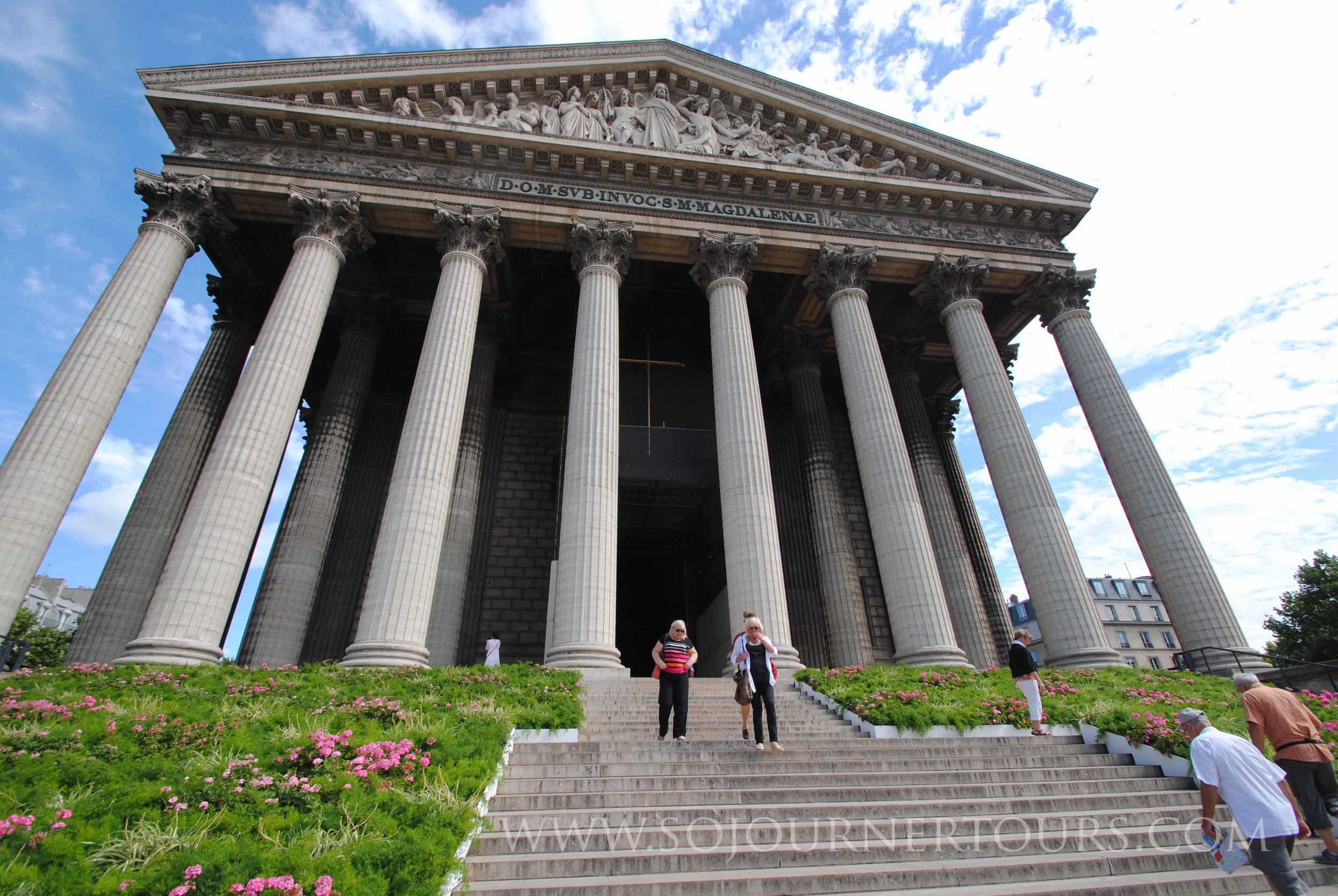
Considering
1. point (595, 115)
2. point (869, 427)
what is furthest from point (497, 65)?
point (869, 427)

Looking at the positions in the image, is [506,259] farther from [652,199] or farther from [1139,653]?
[1139,653]

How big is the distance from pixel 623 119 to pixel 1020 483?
17.3 metres

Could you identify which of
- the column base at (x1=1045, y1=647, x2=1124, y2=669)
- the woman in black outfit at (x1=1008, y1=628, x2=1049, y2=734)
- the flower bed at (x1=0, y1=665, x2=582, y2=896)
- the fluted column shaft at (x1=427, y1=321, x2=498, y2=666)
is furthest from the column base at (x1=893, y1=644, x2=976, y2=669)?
the fluted column shaft at (x1=427, y1=321, x2=498, y2=666)

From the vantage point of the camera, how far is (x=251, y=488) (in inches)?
603

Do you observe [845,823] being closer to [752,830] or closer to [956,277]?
[752,830]

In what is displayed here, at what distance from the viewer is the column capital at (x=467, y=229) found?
64.4 ft

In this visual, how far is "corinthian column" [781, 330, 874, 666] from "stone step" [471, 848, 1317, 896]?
1523 centimetres

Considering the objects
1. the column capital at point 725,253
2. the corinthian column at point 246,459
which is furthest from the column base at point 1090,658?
the corinthian column at point 246,459

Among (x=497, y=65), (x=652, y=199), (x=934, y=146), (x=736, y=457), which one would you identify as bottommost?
(x=736, y=457)

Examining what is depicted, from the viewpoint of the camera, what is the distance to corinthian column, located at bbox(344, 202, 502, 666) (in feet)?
47.8

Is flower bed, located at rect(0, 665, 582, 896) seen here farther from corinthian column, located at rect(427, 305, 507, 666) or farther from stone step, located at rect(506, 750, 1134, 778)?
corinthian column, located at rect(427, 305, 507, 666)

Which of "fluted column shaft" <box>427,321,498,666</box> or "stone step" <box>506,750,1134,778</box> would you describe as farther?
"fluted column shaft" <box>427,321,498,666</box>

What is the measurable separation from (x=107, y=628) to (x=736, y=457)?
56.2ft

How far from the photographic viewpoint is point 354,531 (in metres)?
23.9
